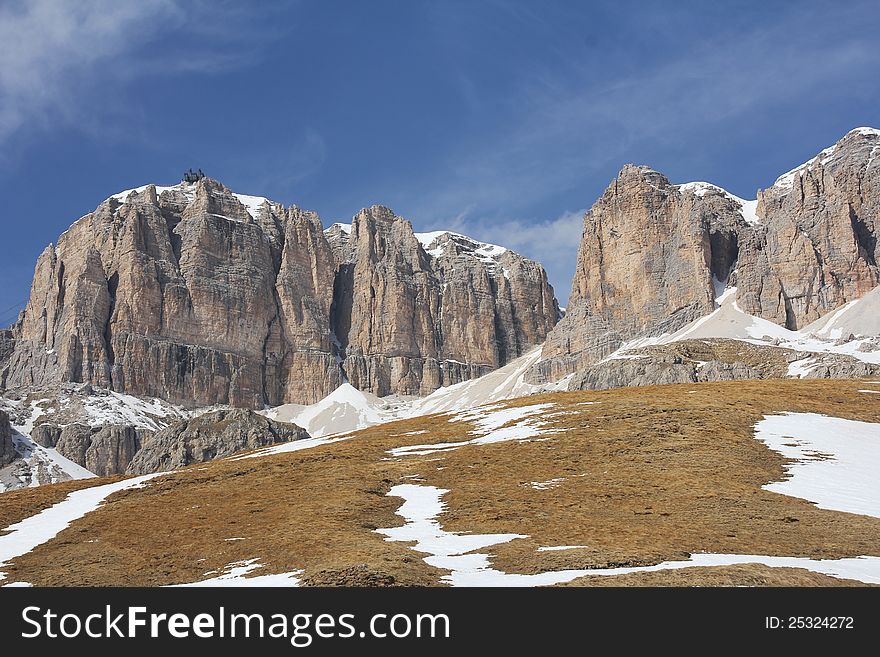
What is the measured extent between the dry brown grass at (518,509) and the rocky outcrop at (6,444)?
521ft

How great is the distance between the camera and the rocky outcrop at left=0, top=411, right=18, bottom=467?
187875 mm

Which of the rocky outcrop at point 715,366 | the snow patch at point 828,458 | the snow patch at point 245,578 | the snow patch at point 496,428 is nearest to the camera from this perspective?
the snow patch at point 245,578


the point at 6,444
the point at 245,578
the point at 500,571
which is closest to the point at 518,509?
the point at 500,571

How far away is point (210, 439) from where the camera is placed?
14425 centimetres

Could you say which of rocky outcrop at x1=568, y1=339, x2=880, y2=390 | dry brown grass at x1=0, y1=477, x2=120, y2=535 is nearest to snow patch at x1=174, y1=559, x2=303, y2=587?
dry brown grass at x1=0, y1=477, x2=120, y2=535

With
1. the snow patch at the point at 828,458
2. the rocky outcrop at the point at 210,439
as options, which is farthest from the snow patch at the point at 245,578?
the rocky outcrop at the point at 210,439

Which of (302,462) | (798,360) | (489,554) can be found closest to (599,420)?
(302,462)

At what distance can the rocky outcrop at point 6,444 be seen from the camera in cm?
18788

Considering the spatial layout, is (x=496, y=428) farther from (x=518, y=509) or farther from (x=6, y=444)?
(x=6, y=444)

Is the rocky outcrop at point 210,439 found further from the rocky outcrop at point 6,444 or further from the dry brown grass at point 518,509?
the dry brown grass at point 518,509

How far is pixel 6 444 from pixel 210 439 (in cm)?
7737

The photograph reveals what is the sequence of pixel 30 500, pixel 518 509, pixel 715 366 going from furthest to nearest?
1. pixel 715 366
2. pixel 30 500
3. pixel 518 509
